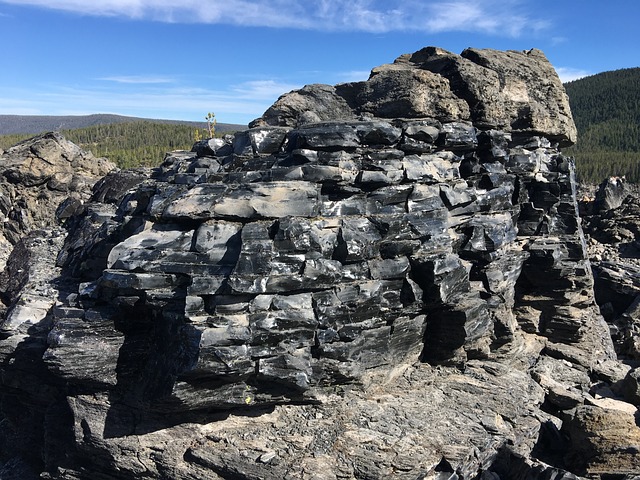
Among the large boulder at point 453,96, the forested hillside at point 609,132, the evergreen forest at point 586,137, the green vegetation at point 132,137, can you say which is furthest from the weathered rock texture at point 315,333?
the forested hillside at point 609,132

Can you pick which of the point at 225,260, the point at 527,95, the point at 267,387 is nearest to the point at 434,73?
the point at 527,95

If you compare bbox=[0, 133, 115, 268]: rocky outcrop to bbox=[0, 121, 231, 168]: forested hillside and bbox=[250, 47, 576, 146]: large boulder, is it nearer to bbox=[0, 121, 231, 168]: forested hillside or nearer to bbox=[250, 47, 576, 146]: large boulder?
bbox=[250, 47, 576, 146]: large boulder

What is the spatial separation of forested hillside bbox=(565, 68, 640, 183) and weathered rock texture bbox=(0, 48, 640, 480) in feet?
375

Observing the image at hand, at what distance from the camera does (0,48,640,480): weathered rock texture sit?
46.5 feet

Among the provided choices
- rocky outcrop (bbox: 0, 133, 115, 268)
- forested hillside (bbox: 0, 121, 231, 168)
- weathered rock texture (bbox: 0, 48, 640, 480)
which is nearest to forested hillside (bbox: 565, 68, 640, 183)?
forested hillside (bbox: 0, 121, 231, 168)

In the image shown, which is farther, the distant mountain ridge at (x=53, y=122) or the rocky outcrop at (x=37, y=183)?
the distant mountain ridge at (x=53, y=122)

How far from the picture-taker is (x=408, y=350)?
1731 cm

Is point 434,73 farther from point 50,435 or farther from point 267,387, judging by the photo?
point 50,435

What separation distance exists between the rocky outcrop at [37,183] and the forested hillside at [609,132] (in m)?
114

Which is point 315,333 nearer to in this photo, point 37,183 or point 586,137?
point 37,183

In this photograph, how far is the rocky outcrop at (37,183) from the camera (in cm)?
3231

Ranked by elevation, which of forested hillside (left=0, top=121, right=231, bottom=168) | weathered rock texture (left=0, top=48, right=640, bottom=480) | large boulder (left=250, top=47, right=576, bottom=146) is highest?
forested hillside (left=0, top=121, right=231, bottom=168)

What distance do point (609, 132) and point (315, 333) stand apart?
611 ft

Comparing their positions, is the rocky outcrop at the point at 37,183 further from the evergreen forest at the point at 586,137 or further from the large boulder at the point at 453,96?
the evergreen forest at the point at 586,137
